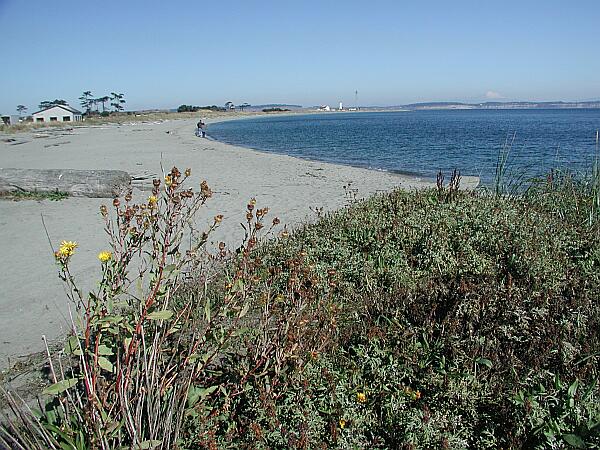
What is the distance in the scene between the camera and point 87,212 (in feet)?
31.2

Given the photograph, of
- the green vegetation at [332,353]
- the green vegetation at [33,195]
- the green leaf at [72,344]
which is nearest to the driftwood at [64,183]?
the green vegetation at [33,195]

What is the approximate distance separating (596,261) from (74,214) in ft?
27.2

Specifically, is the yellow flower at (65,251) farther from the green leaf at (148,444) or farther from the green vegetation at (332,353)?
the green leaf at (148,444)

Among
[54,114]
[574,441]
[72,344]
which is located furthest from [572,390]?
[54,114]

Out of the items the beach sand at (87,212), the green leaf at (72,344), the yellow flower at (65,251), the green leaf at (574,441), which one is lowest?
the beach sand at (87,212)

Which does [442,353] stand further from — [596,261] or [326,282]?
[596,261]

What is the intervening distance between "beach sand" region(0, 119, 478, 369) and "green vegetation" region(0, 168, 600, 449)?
2.97ft

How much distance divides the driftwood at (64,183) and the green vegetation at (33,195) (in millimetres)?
60

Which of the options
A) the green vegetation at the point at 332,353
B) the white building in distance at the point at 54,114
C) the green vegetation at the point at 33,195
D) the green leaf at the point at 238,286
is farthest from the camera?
the white building in distance at the point at 54,114

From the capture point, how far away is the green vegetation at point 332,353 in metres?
2.43

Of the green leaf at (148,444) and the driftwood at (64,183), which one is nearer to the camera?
the green leaf at (148,444)

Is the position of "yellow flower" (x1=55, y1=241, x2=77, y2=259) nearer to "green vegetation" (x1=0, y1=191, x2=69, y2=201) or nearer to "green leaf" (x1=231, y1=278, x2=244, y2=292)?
"green leaf" (x1=231, y1=278, x2=244, y2=292)

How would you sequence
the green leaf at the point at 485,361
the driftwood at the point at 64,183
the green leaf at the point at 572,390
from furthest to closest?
1. the driftwood at the point at 64,183
2. the green leaf at the point at 485,361
3. the green leaf at the point at 572,390

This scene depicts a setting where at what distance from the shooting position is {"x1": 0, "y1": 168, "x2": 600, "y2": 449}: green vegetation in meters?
2.43
